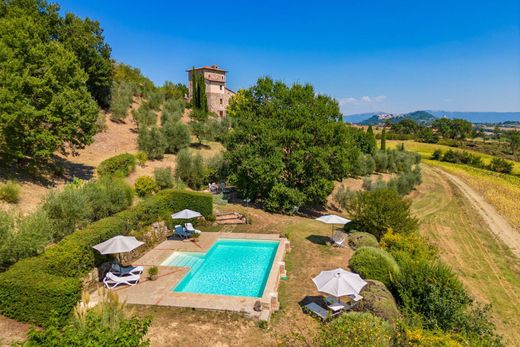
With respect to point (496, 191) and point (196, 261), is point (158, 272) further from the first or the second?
point (496, 191)

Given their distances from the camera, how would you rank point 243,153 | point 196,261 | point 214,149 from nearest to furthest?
point 196,261
point 243,153
point 214,149

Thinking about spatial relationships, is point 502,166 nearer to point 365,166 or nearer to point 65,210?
point 365,166

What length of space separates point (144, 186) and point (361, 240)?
16.5 meters

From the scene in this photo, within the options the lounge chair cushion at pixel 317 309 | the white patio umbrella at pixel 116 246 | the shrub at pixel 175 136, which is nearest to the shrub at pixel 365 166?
the shrub at pixel 175 136

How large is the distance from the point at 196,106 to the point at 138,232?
49322 millimetres

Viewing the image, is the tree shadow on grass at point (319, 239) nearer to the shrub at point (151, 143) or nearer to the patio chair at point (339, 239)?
the patio chair at point (339, 239)

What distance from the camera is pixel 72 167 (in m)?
25.4

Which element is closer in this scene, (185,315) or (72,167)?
(185,315)

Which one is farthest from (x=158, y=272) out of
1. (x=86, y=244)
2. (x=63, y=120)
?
(x=63, y=120)

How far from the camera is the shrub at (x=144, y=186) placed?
78.2 feet

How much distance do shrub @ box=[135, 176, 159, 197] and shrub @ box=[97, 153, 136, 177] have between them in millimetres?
2002

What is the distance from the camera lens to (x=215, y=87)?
258 ft

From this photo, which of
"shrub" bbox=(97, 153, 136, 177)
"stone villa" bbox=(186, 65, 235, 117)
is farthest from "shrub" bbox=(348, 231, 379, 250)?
"stone villa" bbox=(186, 65, 235, 117)

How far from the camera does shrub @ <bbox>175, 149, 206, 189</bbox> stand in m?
29.2
